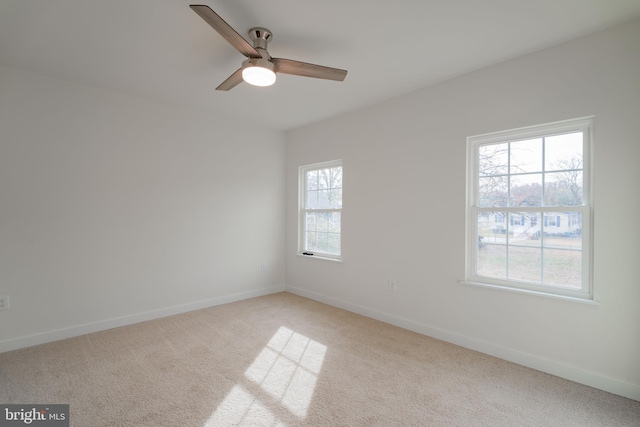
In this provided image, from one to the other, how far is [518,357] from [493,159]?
168cm

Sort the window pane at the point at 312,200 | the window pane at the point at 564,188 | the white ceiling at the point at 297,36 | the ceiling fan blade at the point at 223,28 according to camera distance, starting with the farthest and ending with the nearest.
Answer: the window pane at the point at 312,200 < the window pane at the point at 564,188 < the white ceiling at the point at 297,36 < the ceiling fan blade at the point at 223,28

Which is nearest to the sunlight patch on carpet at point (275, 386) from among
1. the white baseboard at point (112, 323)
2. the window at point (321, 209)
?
the white baseboard at point (112, 323)

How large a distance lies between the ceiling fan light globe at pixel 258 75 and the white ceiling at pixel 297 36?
0.30 m

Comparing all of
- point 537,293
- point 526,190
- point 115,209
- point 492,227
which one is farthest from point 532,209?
point 115,209

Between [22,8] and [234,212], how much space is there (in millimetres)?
2639

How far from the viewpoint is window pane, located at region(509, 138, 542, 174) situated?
7.87 ft

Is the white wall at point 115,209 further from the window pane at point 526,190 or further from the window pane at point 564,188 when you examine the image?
the window pane at point 564,188

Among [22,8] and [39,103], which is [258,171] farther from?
[22,8]

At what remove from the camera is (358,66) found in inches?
101

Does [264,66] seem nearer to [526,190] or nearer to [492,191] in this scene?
[492,191]

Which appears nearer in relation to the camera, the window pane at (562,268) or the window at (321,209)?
the window pane at (562,268)

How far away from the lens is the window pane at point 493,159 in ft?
8.44

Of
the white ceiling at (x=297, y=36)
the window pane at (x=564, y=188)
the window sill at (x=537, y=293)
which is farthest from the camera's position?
the window pane at (x=564, y=188)

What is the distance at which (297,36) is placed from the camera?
213 centimetres
